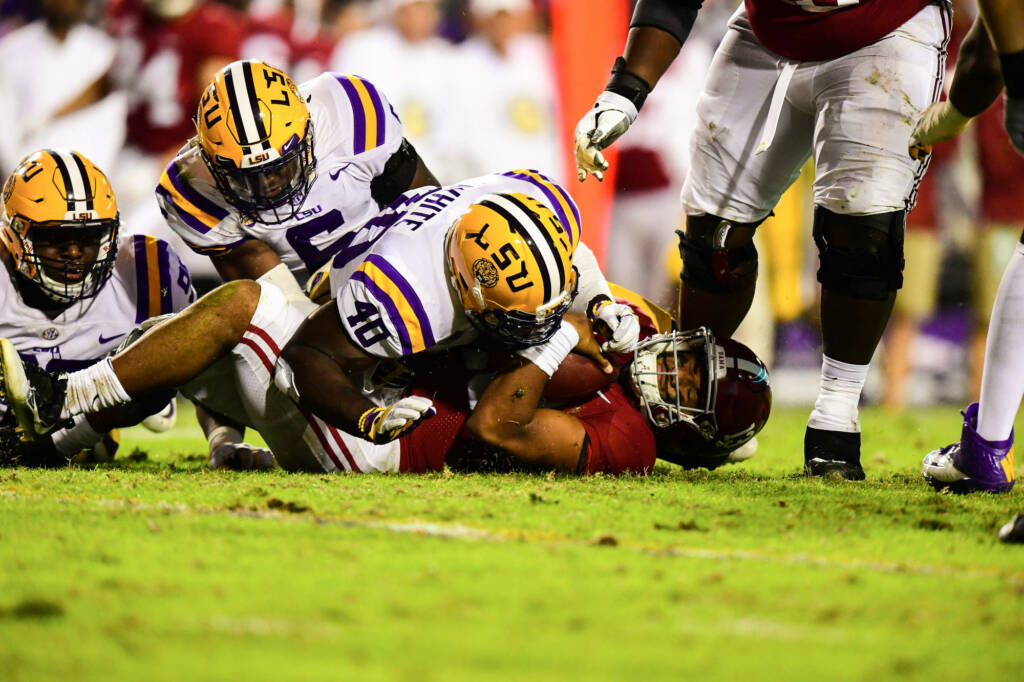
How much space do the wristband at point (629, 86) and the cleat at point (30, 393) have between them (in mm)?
2109

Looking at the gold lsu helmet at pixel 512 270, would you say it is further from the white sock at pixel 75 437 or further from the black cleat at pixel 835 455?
the white sock at pixel 75 437

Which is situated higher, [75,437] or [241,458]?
[75,437]

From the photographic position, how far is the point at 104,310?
4215 millimetres

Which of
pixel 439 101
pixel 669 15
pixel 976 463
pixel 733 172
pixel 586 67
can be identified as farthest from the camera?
pixel 586 67

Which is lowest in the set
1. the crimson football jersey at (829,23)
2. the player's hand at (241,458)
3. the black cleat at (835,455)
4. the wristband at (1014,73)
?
the black cleat at (835,455)

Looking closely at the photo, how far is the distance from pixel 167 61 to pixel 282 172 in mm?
3679

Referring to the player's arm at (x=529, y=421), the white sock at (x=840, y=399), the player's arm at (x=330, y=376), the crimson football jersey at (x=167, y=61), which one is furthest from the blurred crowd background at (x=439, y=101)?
the player's arm at (x=330, y=376)

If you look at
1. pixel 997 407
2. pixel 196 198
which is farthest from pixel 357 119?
pixel 997 407

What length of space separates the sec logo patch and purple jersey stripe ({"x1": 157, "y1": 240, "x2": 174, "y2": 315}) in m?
1.49

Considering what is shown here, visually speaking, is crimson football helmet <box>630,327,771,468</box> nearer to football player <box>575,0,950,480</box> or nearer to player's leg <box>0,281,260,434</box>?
football player <box>575,0,950,480</box>

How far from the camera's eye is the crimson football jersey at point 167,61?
7.23m

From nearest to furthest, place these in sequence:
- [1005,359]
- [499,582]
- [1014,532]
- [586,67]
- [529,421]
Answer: [499,582], [1014,532], [1005,359], [529,421], [586,67]

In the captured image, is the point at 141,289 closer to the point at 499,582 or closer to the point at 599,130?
the point at 599,130

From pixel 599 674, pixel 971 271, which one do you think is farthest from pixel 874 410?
pixel 599 674
